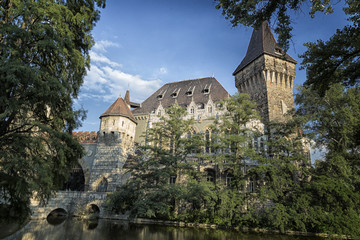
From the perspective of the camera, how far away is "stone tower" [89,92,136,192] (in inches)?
829

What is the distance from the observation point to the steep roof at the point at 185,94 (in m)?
25.3

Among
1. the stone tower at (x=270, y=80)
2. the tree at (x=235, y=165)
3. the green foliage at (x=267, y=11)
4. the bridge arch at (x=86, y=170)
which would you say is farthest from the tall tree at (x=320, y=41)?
the bridge arch at (x=86, y=170)

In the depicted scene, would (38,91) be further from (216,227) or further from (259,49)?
(259,49)

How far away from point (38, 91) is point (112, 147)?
16752 millimetres

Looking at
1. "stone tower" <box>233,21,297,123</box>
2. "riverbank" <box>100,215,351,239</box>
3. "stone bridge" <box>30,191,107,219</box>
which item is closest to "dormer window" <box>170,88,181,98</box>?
"stone tower" <box>233,21,297,123</box>

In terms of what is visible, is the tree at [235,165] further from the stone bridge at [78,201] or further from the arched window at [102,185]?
the arched window at [102,185]

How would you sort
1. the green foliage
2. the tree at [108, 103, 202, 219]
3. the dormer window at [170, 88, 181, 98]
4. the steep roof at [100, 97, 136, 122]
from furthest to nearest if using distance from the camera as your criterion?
the dormer window at [170, 88, 181, 98], the steep roof at [100, 97, 136, 122], the tree at [108, 103, 202, 219], the green foliage

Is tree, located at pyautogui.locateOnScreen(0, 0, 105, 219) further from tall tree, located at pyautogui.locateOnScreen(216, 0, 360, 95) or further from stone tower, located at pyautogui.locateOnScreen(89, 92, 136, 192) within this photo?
stone tower, located at pyautogui.locateOnScreen(89, 92, 136, 192)

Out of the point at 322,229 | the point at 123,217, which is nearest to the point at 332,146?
the point at 322,229

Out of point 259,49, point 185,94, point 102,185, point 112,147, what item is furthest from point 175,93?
point 102,185

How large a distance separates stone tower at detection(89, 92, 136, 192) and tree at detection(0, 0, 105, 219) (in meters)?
14.0

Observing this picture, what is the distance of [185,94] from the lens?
1064 inches

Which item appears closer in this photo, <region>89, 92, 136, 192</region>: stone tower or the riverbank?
the riverbank

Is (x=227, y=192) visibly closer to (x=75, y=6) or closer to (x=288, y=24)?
(x=288, y=24)
